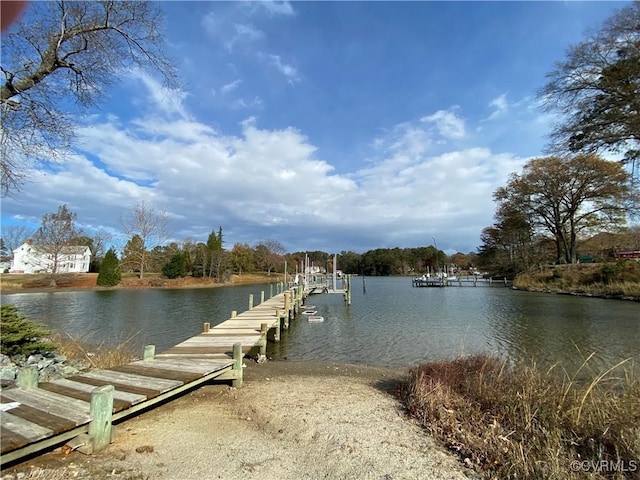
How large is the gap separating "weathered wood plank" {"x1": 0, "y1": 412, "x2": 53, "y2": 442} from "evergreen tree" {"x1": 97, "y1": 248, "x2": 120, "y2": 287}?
4709 cm

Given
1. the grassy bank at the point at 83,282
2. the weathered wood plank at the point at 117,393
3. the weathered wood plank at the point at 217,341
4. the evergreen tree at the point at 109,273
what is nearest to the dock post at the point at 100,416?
the weathered wood plank at the point at 117,393

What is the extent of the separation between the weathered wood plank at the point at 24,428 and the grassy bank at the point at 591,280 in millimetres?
35490

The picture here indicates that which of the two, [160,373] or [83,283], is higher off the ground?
[83,283]

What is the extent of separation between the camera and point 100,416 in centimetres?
410

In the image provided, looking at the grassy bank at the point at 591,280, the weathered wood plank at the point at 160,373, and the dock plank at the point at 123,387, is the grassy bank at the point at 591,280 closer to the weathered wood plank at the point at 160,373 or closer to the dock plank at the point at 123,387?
the weathered wood plank at the point at 160,373

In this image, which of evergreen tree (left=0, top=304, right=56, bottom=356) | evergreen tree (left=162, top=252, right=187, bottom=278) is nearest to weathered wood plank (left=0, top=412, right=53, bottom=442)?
evergreen tree (left=0, top=304, right=56, bottom=356)

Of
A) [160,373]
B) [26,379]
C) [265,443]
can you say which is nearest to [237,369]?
[160,373]

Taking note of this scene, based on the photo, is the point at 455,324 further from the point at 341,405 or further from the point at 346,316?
the point at 341,405

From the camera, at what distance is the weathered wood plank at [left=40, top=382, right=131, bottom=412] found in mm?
4488

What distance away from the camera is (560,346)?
13117 mm

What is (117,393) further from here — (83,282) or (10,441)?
(83,282)

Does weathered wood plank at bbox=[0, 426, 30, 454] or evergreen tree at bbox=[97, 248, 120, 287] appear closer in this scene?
weathered wood plank at bbox=[0, 426, 30, 454]

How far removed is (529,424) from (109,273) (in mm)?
50201
